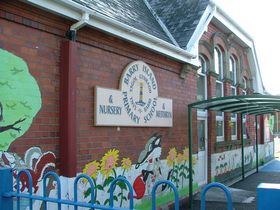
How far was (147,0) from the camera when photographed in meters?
11.2

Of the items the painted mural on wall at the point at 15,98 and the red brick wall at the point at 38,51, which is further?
the red brick wall at the point at 38,51

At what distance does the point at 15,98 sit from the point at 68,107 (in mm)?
838

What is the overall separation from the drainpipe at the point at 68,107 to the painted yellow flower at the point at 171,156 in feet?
10.8

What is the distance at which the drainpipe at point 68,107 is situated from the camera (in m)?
5.26

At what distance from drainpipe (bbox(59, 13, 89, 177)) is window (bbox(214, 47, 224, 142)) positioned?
23.9ft

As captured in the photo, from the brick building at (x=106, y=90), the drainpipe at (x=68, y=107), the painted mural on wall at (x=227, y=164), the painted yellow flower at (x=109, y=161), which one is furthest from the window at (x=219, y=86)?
the drainpipe at (x=68, y=107)

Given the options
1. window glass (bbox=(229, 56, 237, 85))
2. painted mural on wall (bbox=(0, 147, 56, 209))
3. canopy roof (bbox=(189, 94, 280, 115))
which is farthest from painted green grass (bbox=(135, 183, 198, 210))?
window glass (bbox=(229, 56, 237, 85))

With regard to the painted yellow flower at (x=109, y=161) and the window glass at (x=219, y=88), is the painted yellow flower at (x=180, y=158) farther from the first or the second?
the window glass at (x=219, y=88)

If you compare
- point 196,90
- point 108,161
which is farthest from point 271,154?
point 108,161

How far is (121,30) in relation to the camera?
6.30m

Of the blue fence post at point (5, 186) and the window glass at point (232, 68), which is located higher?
the window glass at point (232, 68)

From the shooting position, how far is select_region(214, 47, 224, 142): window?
12039mm

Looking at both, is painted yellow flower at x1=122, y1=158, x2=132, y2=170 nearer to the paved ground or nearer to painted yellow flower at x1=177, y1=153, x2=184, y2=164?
painted yellow flower at x1=177, y1=153, x2=184, y2=164

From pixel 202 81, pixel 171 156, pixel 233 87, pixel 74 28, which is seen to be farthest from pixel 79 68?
pixel 233 87
